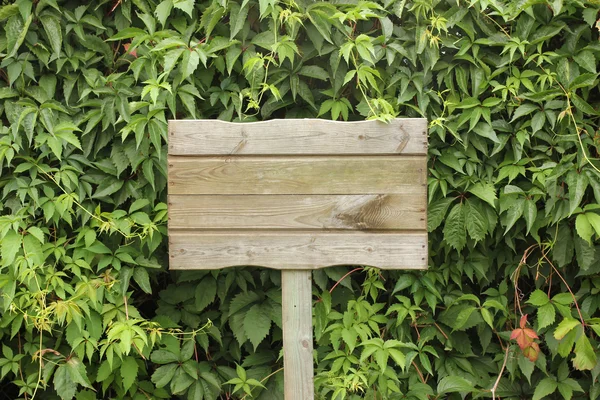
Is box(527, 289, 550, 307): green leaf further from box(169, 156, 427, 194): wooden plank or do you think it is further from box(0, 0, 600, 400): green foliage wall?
box(169, 156, 427, 194): wooden plank

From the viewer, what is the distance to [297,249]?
78.2 inches

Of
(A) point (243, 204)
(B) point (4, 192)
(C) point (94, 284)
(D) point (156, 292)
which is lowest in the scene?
(D) point (156, 292)

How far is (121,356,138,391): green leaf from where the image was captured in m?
2.46

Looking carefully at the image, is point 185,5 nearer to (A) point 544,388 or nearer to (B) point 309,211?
(B) point 309,211

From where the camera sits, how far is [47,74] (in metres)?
2.58

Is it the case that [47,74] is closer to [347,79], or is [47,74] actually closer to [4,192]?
[4,192]

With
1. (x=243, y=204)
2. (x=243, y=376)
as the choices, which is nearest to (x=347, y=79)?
(x=243, y=204)

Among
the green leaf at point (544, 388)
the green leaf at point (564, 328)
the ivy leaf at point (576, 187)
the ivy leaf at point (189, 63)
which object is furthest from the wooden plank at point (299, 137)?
the green leaf at point (544, 388)

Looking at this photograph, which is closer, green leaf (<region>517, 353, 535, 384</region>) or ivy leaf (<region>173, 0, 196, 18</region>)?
ivy leaf (<region>173, 0, 196, 18</region>)

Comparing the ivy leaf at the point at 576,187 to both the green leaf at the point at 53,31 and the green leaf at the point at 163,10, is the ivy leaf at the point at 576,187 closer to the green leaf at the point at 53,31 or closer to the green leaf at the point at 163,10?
the green leaf at the point at 163,10

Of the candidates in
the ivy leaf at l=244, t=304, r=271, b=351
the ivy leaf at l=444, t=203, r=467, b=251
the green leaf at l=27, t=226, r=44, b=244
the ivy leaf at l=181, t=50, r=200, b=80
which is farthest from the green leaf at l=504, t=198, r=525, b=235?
the green leaf at l=27, t=226, r=44, b=244

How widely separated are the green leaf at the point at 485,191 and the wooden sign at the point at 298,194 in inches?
23.5

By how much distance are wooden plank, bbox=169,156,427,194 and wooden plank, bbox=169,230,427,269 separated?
0.13 metres

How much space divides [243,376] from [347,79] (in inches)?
45.3
